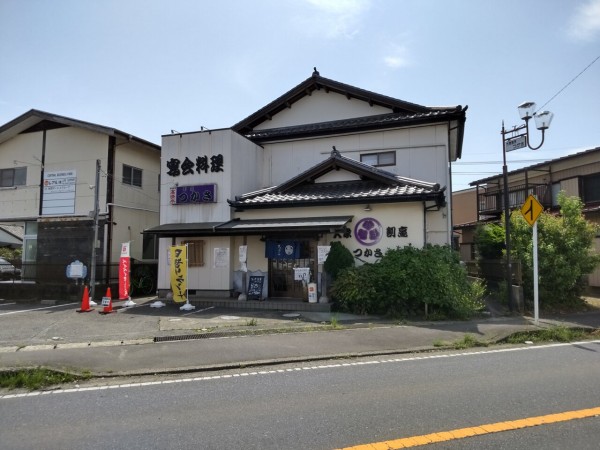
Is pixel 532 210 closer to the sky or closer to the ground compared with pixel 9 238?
closer to the sky

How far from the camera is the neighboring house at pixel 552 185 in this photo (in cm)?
1886

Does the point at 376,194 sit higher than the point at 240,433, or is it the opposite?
the point at 376,194

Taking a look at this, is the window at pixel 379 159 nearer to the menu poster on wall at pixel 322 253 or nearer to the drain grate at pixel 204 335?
the menu poster on wall at pixel 322 253

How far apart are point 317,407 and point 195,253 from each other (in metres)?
11.0

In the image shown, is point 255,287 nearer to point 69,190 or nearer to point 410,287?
point 410,287

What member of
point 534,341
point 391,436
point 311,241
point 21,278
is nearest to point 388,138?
point 311,241

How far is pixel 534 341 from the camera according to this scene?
875 centimetres

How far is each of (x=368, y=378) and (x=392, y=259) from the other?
675cm

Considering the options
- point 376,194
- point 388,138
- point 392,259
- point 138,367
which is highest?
point 388,138

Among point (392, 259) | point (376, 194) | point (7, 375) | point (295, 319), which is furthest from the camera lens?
point (376, 194)

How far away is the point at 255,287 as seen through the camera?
13.9 meters

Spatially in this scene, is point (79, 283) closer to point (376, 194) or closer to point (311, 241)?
point (311, 241)

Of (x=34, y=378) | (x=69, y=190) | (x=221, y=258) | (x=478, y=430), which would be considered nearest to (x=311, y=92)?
(x=221, y=258)

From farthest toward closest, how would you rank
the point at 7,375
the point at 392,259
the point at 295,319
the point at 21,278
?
the point at 21,278 → the point at 392,259 → the point at 295,319 → the point at 7,375
